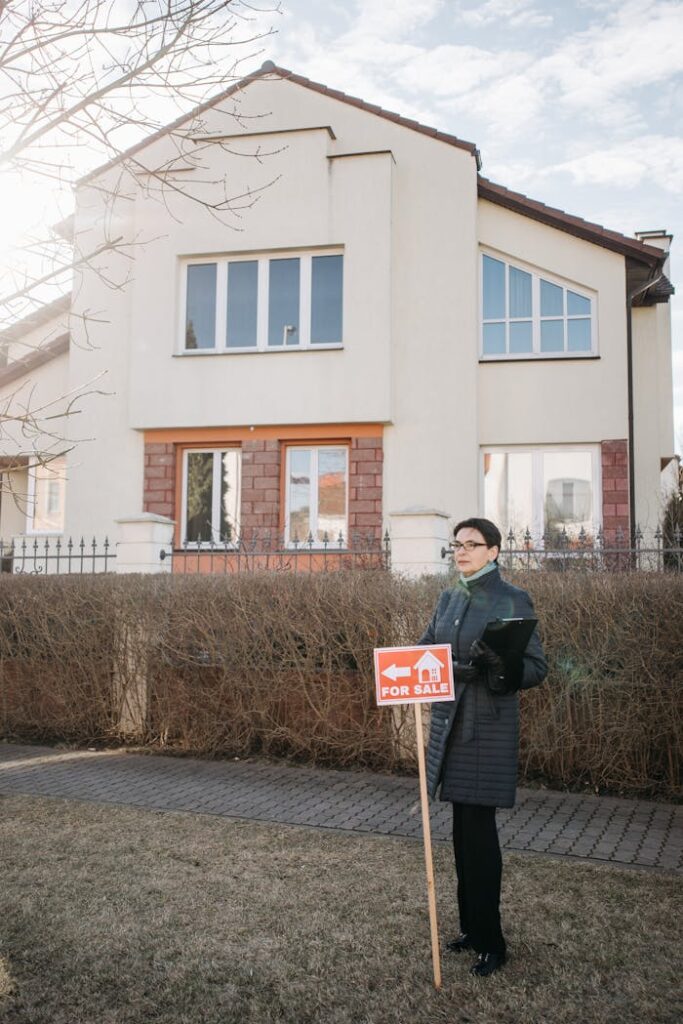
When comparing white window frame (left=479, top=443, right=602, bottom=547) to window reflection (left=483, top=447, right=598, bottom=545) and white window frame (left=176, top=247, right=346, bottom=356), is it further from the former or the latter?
white window frame (left=176, top=247, right=346, bottom=356)

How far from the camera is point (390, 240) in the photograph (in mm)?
16125

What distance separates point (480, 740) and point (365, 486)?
1158 cm

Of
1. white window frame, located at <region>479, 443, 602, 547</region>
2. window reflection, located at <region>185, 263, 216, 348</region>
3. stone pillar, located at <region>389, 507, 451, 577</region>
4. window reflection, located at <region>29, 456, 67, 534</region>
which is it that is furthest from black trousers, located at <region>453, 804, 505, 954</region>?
window reflection, located at <region>29, 456, 67, 534</region>

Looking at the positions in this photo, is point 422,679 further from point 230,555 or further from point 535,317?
point 535,317

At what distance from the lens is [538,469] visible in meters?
15.9

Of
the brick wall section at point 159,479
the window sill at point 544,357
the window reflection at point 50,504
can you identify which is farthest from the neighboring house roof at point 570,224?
the window reflection at point 50,504

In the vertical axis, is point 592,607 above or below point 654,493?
below

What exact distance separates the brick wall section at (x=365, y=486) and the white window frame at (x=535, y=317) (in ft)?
8.45

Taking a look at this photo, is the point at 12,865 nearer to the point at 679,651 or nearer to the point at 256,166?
the point at 679,651

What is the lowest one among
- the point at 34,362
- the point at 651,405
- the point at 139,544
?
the point at 139,544

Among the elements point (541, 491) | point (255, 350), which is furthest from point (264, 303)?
point (541, 491)

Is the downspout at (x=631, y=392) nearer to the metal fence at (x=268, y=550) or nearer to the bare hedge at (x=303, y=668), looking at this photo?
the metal fence at (x=268, y=550)

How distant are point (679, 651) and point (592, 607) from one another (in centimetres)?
80

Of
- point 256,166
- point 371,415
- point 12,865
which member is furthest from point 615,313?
point 12,865
